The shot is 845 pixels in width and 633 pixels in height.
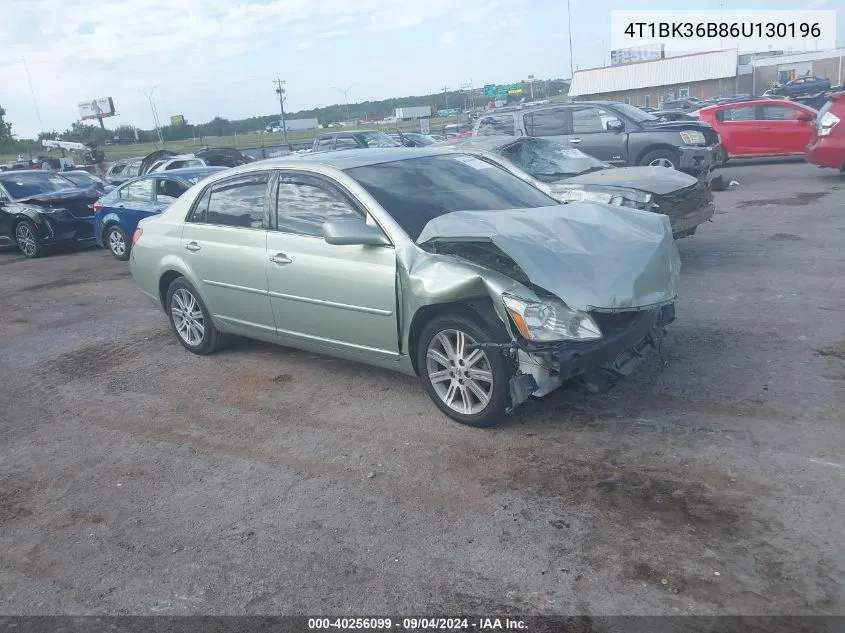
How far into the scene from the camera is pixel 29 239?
1356cm

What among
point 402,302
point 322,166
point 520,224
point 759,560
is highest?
point 322,166

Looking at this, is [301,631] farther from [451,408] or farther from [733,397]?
[733,397]

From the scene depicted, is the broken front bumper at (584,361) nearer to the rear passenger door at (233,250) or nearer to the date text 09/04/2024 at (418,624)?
the date text 09/04/2024 at (418,624)

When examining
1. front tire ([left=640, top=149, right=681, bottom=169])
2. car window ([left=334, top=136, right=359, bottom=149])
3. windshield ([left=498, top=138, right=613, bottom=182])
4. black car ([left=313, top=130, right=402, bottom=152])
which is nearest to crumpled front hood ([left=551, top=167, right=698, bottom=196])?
windshield ([left=498, top=138, right=613, bottom=182])

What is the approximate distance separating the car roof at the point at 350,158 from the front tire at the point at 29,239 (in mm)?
9306

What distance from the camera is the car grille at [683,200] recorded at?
7.56m

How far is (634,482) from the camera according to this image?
3758 mm

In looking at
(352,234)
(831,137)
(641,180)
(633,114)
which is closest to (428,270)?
(352,234)

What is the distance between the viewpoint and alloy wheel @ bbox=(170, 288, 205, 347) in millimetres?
6445

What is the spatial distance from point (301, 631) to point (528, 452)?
175 centimetres

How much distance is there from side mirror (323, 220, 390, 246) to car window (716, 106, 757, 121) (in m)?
15.6

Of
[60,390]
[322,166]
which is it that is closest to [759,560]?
[322,166]

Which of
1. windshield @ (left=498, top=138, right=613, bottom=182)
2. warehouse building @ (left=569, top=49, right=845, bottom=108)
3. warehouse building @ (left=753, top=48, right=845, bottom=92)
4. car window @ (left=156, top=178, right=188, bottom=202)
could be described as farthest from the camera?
warehouse building @ (left=753, top=48, right=845, bottom=92)

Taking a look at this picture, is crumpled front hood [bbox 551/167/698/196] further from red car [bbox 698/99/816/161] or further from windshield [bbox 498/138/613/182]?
red car [bbox 698/99/816/161]
